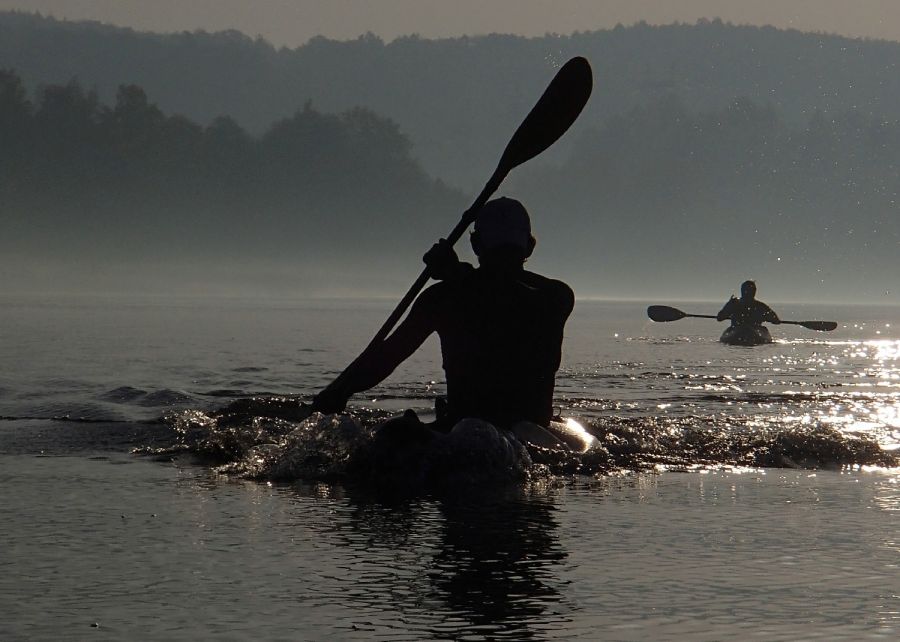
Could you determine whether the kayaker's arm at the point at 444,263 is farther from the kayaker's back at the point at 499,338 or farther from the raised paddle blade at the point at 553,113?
the raised paddle blade at the point at 553,113

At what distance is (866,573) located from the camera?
5.99 m

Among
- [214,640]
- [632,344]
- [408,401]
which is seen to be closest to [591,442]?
[214,640]

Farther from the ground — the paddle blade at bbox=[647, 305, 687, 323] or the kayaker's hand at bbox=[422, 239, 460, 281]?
the paddle blade at bbox=[647, 305, 687, 323]

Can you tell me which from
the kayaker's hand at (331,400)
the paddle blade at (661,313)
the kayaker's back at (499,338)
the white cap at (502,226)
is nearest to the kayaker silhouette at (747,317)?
the paddle blade at (661,313)

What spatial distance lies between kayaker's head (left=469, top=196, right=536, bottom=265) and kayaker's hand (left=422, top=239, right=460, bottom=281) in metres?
0.20

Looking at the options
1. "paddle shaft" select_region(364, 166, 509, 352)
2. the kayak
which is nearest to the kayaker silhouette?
the kayak

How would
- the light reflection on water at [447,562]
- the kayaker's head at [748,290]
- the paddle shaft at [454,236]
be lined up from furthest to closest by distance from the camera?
the kayaker's head at [748,290], the paddle shaft at [454,236], the light reflection on water at [447,562]

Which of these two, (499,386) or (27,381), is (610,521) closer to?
(499,386)

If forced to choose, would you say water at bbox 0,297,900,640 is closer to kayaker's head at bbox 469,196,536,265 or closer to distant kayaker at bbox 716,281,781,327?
kayaker's head at bbox 469,196,536,265

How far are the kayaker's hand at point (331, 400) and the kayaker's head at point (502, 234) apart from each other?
1.34 metres

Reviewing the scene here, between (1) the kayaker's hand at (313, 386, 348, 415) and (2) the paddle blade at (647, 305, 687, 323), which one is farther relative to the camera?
(2) the paddle blade at (647, 305, 687, 323)

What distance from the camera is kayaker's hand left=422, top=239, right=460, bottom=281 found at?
8.97 metres

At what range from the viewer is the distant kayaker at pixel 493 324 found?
9.17m

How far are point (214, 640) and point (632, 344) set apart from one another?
3574 cm
